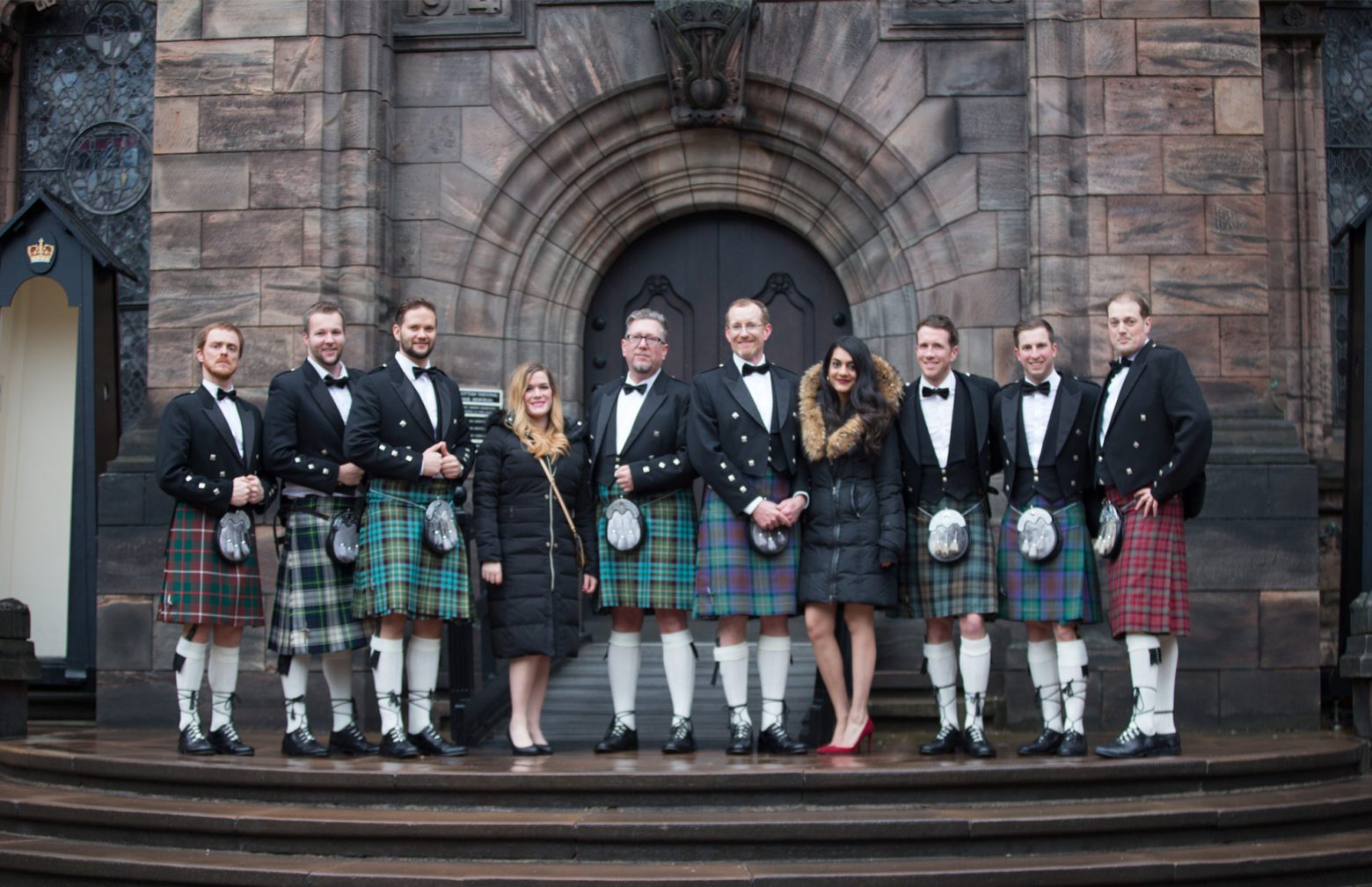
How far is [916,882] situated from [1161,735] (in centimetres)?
177

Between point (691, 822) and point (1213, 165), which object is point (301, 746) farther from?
point (1213, 165)

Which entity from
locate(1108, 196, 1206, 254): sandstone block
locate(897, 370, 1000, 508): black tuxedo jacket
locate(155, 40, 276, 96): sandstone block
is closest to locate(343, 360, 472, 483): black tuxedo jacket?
locate(897, 370, 1000, 508): black tuxedo jacket

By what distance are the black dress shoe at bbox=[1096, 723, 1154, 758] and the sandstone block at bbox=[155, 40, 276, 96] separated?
19.5ft

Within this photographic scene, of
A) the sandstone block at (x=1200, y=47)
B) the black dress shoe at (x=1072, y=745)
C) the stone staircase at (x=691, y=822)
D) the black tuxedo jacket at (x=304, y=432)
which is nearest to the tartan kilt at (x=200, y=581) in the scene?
the black tuxedo jacket at (x=304, y=432)

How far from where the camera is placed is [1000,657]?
9117 mm

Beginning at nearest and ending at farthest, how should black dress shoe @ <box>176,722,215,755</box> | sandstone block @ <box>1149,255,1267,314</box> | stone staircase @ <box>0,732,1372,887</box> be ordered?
1. stone staircase @ <box>0,732,1372,887</box>
2. black dress shoe @ <box>176,722,215,755</box>
3. sandstone block @ <box>1149,255,1267,314</box>

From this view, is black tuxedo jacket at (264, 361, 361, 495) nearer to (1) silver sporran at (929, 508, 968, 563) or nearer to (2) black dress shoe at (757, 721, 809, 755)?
(2) black dress shoe at (757, 721, 809, 755)

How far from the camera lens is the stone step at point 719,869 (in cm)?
580

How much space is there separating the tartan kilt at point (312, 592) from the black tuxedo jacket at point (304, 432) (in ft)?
0.49

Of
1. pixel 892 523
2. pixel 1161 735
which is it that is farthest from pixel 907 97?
pixel 1161 735

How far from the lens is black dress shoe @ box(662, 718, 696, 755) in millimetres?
7254

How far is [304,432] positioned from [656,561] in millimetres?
1663

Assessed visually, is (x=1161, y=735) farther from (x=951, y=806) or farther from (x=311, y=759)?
(x=311, y=759)

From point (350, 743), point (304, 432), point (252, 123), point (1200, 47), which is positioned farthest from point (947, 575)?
point (252, 123)
